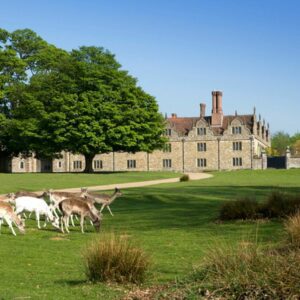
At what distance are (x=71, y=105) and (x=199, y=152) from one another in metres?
36.3

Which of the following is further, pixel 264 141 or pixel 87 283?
pixel 264 141

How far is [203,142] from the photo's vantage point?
318 feet

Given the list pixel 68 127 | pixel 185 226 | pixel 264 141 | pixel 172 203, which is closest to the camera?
pixel 185 226

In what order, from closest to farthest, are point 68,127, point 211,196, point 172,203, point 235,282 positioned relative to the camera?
1. point 235,282
2. point 172,203
3. point 211,196
4. point 68,127

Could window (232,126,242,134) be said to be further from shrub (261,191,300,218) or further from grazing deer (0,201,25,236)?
grazing deer (0,201,25,236)

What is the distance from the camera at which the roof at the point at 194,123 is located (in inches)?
3846

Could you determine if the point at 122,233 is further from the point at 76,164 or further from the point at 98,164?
the point at 98,164

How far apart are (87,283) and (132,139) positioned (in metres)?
55.9

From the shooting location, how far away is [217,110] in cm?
9975

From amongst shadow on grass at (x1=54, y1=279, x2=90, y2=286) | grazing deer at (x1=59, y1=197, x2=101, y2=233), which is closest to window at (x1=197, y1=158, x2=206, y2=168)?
grazing deer at (x1=59, y1=197, x2=101, y2=233)

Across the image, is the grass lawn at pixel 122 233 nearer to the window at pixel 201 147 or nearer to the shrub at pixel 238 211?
the shrub at pixel 238 211

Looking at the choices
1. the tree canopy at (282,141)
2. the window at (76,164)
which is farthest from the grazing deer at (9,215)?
the tree canopy at (282,141)

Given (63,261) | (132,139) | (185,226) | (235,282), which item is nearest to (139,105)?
(132,139)

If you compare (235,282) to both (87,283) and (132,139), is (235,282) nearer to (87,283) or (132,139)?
(87,283)
